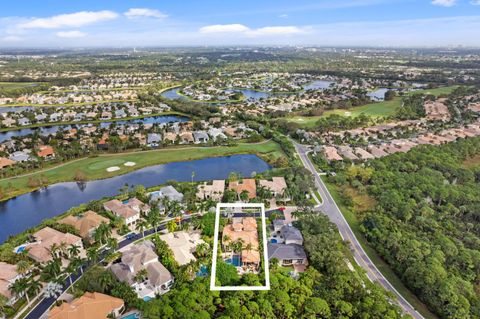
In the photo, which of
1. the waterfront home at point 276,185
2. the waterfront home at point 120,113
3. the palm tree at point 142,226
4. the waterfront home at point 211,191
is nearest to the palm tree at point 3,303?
the palm tree at point 142,226

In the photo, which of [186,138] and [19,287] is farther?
[186,138]

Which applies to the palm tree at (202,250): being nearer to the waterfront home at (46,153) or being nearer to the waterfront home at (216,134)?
the waterfront home at (216,134)

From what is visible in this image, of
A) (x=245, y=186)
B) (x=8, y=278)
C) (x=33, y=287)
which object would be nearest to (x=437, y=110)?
(x=245, y=186)

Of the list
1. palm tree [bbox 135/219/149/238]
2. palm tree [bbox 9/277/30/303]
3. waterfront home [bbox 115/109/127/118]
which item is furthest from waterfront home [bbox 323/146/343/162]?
waterfront home [bbox 115/109/127/118]

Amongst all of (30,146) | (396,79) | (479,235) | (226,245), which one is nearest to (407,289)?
→ (479,235)

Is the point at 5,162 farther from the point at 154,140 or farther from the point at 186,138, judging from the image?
the point at 186,138
